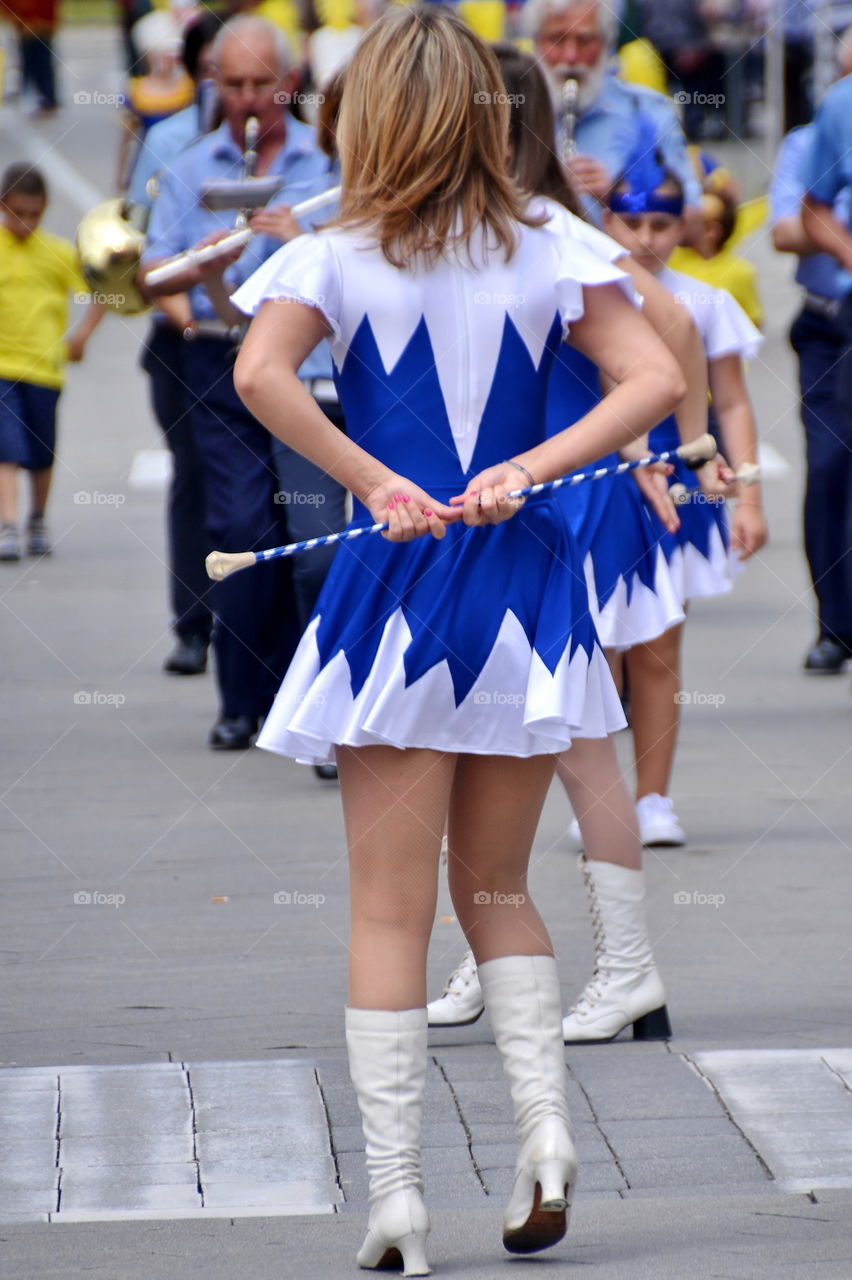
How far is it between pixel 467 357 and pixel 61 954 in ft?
7.42

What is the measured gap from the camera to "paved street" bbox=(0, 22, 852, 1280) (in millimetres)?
3297

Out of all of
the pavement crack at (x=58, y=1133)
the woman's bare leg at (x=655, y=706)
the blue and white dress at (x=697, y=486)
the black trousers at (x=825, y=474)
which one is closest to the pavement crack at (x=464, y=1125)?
the pavement crack at (x=58, y=1133)

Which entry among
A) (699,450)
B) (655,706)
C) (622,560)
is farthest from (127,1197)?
(655,706)

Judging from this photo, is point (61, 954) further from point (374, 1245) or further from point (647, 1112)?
point (374, 1245)

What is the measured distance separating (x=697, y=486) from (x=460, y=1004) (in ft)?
5.83

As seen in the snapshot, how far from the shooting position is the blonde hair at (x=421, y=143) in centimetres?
305

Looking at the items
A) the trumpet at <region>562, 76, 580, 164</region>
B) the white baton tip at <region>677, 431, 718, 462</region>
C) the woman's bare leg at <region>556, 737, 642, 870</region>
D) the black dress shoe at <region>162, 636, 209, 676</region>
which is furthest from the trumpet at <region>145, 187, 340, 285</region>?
the white baton tip at <region>677, 431, 718, 462</region>

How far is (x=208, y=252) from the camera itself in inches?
259

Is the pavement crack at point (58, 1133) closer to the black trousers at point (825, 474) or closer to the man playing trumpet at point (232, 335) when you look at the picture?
the man playing trumpet at point (232, 335)

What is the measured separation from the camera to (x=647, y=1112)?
3.85 m

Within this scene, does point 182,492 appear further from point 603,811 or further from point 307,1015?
point 603,811

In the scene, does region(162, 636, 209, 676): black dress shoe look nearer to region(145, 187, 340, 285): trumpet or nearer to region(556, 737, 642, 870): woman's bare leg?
region(145, 187, 340, 285): trumpet

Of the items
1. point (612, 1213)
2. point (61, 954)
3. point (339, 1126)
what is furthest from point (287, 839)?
point (612, 1213)

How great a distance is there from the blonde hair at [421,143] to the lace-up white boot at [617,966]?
1509 mm
